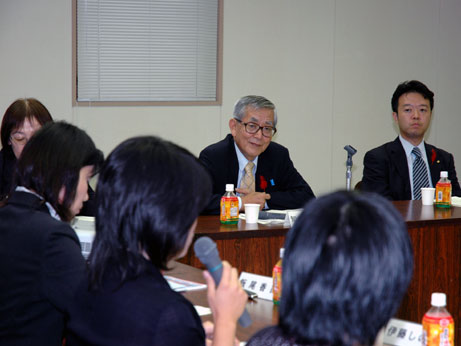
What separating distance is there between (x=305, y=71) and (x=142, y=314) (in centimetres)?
474

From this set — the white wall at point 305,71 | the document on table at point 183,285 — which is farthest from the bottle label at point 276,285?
the white wall at point 305,71

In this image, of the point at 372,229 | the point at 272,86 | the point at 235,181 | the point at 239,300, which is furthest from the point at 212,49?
the point at 372,229

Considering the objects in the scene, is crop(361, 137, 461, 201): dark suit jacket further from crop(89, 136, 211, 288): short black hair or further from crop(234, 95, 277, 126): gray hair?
crop(89, 136, 211, 288): short black hair

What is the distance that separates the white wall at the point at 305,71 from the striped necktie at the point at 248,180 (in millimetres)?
1461

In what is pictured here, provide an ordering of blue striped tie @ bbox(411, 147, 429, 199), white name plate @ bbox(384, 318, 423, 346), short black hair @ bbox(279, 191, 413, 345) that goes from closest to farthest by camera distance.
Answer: short black hair @ bbox(279, 191, 413, 345), white name plate @ bbox(384, 318, 423, 346), blue striped tie @ bbox(411, 147, 429, 199)

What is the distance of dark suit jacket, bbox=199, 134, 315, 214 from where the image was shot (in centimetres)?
400

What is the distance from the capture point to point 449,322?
1629 mm

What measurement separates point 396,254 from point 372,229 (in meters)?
0.05

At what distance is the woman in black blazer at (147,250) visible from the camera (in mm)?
1333

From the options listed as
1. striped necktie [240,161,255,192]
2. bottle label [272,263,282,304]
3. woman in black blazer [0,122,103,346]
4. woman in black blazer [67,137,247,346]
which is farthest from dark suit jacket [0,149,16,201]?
woman in black blazer [67,137,247,346]

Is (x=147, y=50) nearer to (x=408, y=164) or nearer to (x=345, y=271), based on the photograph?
(x=408, y=164)

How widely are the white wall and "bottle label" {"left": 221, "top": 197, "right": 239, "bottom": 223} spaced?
2.04m

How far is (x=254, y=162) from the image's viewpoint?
414 centimetres

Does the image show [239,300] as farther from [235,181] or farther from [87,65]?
[87,65]
